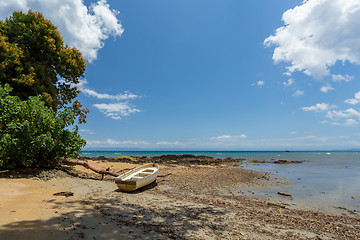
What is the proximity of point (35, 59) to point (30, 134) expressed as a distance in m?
8.58

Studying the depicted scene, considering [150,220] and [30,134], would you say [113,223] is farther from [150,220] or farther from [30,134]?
[30,134]

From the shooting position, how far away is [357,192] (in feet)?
46.3

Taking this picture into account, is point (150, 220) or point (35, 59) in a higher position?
point (35, 59)

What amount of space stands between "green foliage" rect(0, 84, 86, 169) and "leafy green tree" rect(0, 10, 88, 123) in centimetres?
316

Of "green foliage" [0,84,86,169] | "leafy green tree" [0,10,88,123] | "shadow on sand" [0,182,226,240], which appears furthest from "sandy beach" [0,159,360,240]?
"leafy green tree" [0,10,88,123]

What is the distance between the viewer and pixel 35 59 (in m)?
16.5

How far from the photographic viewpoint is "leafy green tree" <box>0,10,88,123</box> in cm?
1439

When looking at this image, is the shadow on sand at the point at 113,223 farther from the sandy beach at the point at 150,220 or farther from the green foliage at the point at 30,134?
the green foliage at the point at 30,134

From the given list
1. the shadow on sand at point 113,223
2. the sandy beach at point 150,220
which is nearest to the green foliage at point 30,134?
the sandy beach at point 150,220

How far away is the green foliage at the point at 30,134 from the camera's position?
11.3 m

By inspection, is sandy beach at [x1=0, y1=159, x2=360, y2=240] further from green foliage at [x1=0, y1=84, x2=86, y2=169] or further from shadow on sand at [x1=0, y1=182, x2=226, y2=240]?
green foliage at [x1=0, y1=84, x2=86, y2=169]

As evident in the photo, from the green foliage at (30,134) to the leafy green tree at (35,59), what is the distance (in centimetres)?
316

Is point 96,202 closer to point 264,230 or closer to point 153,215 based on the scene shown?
point 153,215

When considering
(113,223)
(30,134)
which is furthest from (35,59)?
(113,223)
